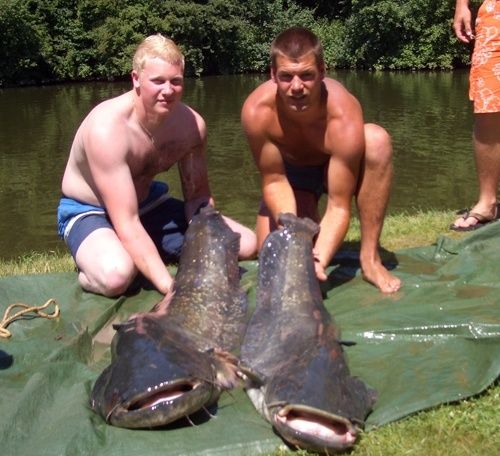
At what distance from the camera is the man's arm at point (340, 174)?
4789mm

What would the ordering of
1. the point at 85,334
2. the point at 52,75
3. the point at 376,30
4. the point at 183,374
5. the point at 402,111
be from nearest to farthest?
the point at 183,374, the point at 85,334, the point at 402,111, the point at 52,75, the point at 376,30

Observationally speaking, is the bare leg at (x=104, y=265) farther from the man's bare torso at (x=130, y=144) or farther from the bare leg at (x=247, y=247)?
the bare leg at (x=247, y=247)

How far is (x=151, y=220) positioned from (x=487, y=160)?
271 centimetres

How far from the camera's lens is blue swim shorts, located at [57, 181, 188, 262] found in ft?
17.5

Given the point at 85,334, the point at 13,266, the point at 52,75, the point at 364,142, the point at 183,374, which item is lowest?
the point at 52,75

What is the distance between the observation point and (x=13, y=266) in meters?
6.39

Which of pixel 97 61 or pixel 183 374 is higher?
pixel 183 374

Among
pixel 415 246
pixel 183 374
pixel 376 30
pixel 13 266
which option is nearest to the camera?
pixel 183 374

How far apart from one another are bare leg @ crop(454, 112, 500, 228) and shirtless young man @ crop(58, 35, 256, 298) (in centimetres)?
189

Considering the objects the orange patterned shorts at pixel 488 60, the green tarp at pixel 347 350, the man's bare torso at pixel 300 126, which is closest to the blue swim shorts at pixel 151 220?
the green tarp at pixel 347 350

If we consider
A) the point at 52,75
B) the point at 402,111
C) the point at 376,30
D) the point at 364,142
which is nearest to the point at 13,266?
the point at 364,142

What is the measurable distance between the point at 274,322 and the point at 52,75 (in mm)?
36465

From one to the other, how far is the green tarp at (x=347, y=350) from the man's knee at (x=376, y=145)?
2.60 feet

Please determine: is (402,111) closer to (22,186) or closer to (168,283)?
(22,186)
